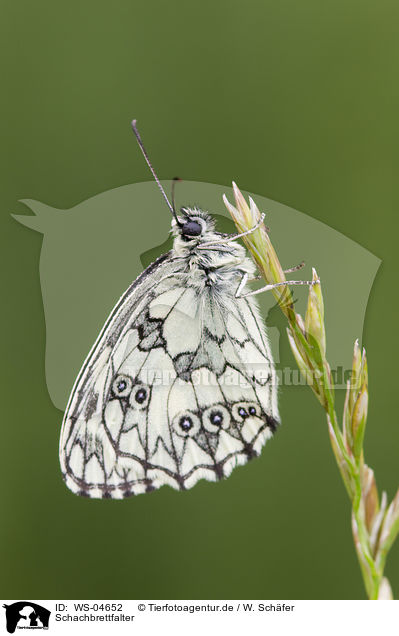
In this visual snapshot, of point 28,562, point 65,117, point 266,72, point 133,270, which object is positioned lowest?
point 28,562

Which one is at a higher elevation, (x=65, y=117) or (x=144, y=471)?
(x=65, y=117)

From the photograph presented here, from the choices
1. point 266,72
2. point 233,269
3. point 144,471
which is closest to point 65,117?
point 266,72

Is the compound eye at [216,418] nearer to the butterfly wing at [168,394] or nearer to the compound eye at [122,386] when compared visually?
the butterfly wing at [168,394]

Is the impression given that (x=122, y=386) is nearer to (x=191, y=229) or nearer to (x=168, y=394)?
(x=168, y=394)

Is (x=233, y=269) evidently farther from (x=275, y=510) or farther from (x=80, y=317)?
(x=275, y=510)
